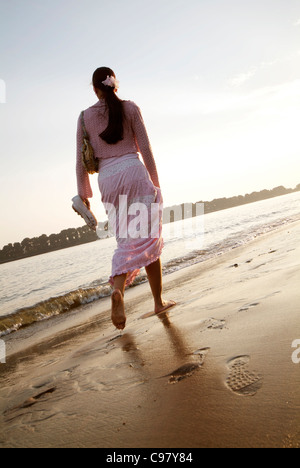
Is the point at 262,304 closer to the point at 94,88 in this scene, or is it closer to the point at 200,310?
the point at 200,310

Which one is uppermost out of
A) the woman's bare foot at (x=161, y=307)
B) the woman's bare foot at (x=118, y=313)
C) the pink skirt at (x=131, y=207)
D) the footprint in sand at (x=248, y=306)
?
the pink skirt at (x=131, y=207)

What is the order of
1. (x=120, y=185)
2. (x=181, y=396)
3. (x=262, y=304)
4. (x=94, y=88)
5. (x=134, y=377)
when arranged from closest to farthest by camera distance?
(x=181, y=396)
(x=134, y=377)
(x=262, y=304)
(x=120, y=185)
(x=94, y=88)

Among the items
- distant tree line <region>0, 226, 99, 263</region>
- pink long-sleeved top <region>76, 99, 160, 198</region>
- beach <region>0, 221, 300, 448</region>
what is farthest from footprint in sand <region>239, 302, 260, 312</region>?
distant tree line <region>0, 226, 99, 263</region>

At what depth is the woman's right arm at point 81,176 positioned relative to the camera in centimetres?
277

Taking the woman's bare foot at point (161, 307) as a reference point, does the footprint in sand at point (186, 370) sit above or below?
above

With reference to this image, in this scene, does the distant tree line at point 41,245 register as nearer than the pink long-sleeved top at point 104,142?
No

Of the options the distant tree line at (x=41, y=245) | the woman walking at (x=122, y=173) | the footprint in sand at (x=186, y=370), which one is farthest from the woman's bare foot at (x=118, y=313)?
the distant tree line at (x=41, y=245)

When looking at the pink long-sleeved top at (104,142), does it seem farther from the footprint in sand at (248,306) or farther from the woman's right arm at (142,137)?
the footprint in sand at (248,306)

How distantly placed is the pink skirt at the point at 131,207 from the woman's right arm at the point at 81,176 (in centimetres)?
14

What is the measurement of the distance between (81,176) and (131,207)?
530 millimetres

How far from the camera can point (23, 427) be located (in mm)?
1431

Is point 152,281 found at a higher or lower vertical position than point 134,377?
higher

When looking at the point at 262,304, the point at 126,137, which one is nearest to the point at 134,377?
the point at 262,304
